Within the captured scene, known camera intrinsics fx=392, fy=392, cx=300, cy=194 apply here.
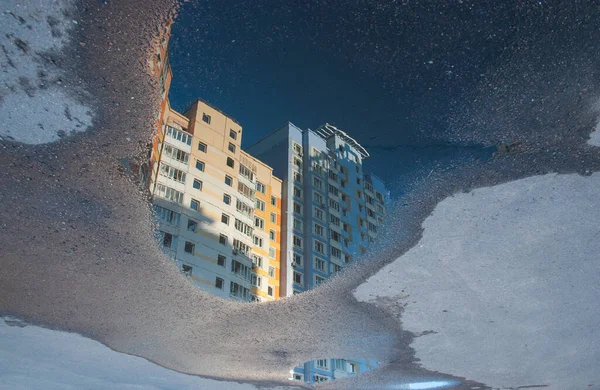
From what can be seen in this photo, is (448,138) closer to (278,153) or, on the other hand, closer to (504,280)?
(278,153)

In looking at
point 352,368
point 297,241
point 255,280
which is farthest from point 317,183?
point 352,368

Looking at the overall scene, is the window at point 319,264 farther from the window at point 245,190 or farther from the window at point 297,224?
the window at point 245,190

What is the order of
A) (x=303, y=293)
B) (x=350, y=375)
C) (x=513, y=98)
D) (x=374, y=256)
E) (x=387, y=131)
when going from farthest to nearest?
(x=350, y=375) → (x=303, y=293) → (x=374, y=256) → (x=387, y=131) → (x=513, y=98)

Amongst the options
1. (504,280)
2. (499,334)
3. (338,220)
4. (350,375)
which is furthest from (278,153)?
(350,375)

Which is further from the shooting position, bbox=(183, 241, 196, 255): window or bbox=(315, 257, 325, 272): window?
bbox=(315, 257, 325, 272): window

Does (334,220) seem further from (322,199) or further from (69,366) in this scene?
(69,366)

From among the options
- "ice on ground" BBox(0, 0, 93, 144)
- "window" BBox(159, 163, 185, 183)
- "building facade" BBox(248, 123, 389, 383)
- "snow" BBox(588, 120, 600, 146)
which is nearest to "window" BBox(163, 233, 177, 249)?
"window" BBox(159, 163, 185, 183)

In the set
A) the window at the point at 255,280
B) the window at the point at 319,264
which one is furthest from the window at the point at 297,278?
the window at the point at 255,280

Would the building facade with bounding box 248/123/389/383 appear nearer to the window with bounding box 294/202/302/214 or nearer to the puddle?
the window with bounding box 294/202/302/214
